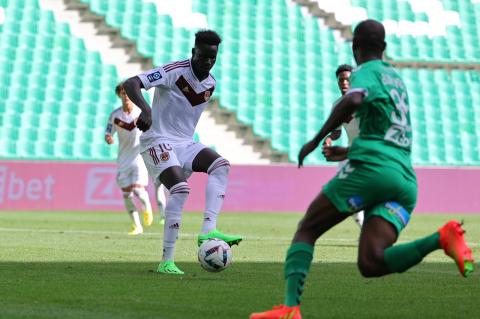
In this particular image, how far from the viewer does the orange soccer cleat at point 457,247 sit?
5.92m

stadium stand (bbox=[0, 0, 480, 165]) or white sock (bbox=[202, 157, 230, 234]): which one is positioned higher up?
stadium stand (bbox=[0, 0, 480, 165])

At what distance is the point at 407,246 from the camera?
→ 240 inches

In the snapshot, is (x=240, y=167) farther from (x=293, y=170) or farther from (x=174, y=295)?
(x=174, y=295)

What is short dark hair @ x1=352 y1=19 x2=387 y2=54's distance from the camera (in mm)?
6250

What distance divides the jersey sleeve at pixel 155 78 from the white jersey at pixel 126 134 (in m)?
7.40

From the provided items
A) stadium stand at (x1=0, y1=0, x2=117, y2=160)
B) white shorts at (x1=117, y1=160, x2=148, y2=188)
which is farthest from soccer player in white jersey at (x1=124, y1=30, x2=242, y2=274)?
stadium stand at (x1=0, y1=0, x2=117, y2=160)

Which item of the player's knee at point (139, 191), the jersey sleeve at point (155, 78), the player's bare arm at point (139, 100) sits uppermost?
the player's knee at point (139, 191)

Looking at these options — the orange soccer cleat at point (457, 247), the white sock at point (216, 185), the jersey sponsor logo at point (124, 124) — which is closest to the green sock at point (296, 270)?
the orange soccer cleat at point (457, 247)

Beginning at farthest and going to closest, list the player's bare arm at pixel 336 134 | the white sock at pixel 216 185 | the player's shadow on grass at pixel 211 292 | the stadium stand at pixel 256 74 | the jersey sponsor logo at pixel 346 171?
1. the stadium stand at pixel 256 74
2. the player's bare arm at pixel 336 134
3. the white sock at pixel 216 185
4. the player's shadow on grass at pixel 211 292
5. the jersey sponsor logo at pixel 346 171

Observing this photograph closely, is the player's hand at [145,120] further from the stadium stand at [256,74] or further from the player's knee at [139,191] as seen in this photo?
the stadium stand at [256,74]

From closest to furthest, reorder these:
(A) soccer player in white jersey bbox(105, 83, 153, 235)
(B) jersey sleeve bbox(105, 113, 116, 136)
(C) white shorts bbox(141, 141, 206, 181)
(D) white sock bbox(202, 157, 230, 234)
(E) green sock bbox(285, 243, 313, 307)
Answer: (E) green sock bbox(285, 243, 313, 307) < (D) white sock bbox(202, 157, 230, 234) < (C) white shorts bbox(141, 141, 206, 181) < (B) jersey sleeve bbox(105, 113, 116, 136) < (A) soccer player in white jersey bbox(105, 83, 153, 235)

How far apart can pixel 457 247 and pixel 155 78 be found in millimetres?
4333

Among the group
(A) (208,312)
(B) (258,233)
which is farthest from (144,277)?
(B) (258,233)

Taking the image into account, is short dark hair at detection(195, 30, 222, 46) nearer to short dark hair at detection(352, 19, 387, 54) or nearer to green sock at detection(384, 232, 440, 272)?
short dark hair at detection(352, 19, 387, 54)
